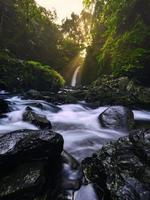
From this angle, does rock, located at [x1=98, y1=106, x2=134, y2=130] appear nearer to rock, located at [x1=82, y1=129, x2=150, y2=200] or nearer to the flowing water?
the flowing water

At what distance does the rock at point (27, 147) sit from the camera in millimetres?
2883

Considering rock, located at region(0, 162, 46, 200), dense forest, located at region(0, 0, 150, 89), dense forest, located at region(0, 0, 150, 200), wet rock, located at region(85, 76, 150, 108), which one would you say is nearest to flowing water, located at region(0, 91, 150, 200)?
dense forest, located at region(0, 0, 150, 200)

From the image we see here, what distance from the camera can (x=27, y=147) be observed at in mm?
3068

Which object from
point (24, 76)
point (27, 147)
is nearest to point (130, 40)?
point (24, 76)

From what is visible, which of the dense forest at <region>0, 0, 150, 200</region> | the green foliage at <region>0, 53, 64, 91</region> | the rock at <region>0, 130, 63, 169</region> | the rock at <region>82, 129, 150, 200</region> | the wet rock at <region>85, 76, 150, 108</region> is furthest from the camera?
the green foliage at <region>0, 53, 64, 91</region>

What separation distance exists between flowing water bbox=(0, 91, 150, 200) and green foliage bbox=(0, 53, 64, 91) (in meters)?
4.67

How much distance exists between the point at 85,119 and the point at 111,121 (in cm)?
132

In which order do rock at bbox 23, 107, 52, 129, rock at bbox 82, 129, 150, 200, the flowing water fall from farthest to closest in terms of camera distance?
1. rock at bbox 23, 107, 52, 129
2. the flowing water
3. rock at bbox 82, 129, 150, 200

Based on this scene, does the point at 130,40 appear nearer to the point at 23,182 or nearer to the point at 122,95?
the point at 122,95

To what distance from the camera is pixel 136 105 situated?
839 cm

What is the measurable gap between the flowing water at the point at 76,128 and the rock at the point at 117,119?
166 millimetres

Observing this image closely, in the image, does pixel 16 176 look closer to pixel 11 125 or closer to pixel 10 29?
pixel 11 125

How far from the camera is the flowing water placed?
3758 mm

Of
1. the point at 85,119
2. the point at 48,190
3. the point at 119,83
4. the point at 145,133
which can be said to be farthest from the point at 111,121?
the point at 119,83
